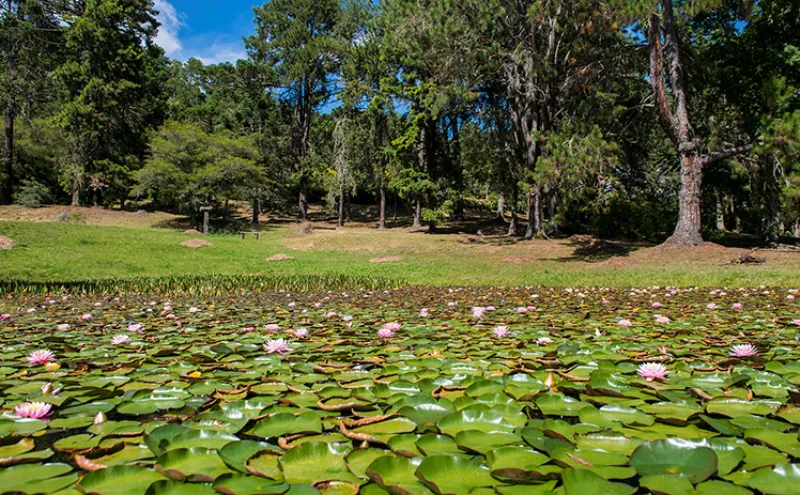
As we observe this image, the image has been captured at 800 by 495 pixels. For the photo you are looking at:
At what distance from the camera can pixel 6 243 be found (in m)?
12.3

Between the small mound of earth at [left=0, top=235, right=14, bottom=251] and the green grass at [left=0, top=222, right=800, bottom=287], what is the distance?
20cm

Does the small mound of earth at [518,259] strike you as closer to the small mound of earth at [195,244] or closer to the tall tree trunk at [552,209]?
the tall tree trunk at [552,209]

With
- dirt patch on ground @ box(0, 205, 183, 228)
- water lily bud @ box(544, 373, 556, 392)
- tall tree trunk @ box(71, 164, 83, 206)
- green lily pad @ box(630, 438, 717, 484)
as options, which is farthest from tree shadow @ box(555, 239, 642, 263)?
tall tree trunk @ box(71, 164, 83, 206)

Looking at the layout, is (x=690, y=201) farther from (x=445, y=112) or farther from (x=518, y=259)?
(x=445, y=112)


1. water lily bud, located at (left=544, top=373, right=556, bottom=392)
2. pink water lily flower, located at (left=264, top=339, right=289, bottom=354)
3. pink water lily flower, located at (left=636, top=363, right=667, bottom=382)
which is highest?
pink water lily flower, located at (left=636, top=363, right=667, bottom=382)

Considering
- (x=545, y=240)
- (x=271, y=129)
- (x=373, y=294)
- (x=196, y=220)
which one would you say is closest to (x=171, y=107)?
(x=271, y=129)

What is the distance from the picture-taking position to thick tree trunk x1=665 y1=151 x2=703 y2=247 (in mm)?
11727

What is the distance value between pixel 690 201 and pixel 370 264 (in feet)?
31.0

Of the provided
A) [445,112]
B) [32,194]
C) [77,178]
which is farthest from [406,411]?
[32,194]

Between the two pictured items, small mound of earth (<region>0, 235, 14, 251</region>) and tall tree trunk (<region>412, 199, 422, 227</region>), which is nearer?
small mound of earth (<region>0, 235, 14, 251</region>)

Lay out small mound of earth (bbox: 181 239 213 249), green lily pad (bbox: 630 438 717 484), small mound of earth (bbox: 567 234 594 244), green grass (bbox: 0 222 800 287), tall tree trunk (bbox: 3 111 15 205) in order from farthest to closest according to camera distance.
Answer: tall tree trunk (bbox: 3 111 15 205) < small mound of earth (bbox: 567 234 594 244) < small mound of earth (bbox: 181 239 213 249) < green grass (bbox: 0 222 800 287) < green lily pad (bbox: 630 438 717 484)

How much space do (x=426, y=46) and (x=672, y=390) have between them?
17085 millimetres

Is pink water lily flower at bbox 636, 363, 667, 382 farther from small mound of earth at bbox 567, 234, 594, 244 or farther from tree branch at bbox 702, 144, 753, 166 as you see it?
small mound of earth at bbox 567, 234, 594, 244

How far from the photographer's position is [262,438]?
1426mm
